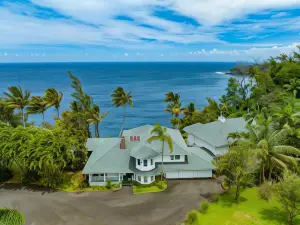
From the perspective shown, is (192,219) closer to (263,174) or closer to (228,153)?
(228,153)

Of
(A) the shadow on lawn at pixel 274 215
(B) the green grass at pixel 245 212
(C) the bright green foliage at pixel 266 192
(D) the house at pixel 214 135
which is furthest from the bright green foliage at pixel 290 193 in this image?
(D) the house at pixel 214 135

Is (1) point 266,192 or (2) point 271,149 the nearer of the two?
(1) point 266,192

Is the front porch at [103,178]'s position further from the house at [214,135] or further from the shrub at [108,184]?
the house at [214,135]

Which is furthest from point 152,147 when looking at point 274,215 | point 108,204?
point 274,215

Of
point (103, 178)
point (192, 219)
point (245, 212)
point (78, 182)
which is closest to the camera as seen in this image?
point (192, 219)

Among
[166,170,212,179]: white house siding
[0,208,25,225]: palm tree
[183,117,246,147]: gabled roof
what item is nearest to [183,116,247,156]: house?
[183,117,246,147]: gabled roof

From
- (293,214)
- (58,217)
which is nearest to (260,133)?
(293,214)

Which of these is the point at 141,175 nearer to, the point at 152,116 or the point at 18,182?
the point at 18,182
